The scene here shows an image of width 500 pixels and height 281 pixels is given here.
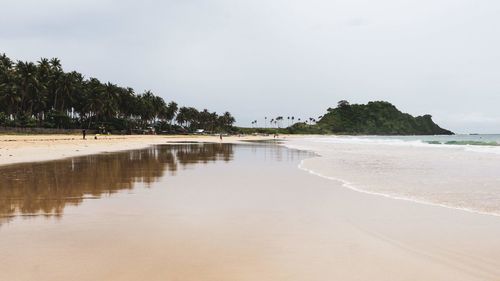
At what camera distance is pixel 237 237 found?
23.2 ft

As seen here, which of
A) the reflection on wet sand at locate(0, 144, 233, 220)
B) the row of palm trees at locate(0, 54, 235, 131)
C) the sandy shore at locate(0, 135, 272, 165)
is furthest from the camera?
the row of palm trees at locate(0, 54, 235, 131)

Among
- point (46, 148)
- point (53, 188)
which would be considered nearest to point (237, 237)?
point (53, 188)

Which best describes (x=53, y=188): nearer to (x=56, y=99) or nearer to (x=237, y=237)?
(x=237, y=237)

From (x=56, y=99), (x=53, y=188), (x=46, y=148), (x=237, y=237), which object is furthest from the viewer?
(x=56, y=99)

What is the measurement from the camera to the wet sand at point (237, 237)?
209 inches

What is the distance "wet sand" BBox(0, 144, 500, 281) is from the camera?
5316mm

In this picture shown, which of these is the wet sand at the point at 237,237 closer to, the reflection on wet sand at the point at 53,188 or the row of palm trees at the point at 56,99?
the reflection on wet sand at the point at 53,188

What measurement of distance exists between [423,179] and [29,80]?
103 meters

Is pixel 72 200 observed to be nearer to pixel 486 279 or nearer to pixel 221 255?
pixel 221 255

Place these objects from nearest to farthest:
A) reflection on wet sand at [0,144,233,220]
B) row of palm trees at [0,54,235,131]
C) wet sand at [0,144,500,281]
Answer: wet sand at [0,144,500,281]
reflection on wet sand at [0,144,233,220]
row of palm trees at [0,54,235,131]

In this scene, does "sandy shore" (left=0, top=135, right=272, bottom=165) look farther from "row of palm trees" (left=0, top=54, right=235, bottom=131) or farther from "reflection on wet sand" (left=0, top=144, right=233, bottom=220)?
"row of palm trees" (left=0, top=54, right=235, bottom=131)

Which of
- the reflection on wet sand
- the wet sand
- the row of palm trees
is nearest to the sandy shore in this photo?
the reflection on wet sand

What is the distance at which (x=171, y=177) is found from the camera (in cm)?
1669

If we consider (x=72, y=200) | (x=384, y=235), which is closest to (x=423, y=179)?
(x=384, y=235)
